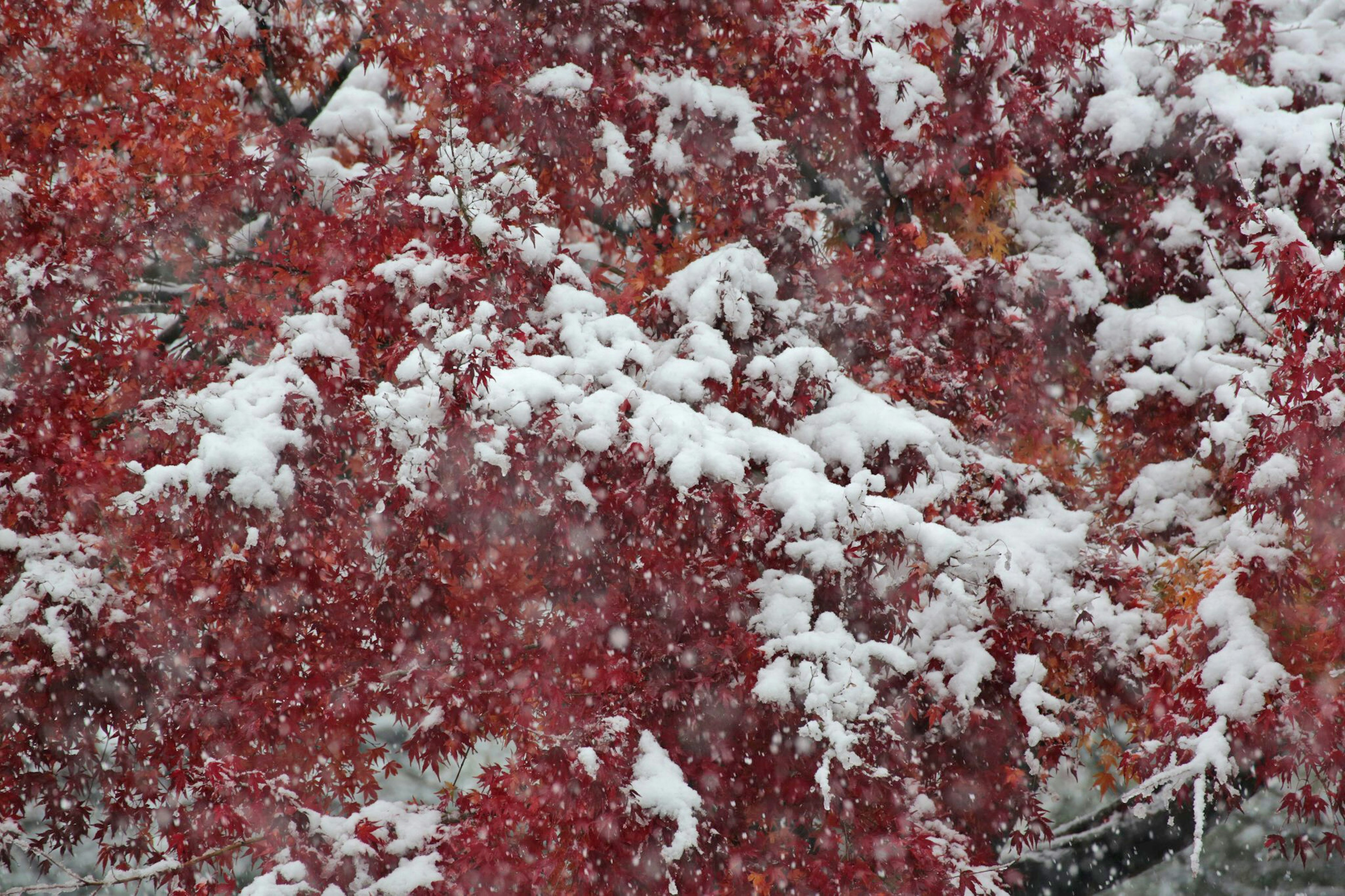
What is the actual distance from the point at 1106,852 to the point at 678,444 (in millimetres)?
4242

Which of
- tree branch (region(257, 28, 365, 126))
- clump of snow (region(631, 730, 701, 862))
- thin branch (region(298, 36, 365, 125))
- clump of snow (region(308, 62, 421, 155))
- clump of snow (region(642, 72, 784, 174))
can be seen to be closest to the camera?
clump of snow (region(631, 730, 701, 862))

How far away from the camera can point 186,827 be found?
16.1 ft

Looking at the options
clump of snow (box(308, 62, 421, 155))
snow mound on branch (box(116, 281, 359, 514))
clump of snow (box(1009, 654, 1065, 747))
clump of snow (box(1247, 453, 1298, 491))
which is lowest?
clump of snow (box(1009, 654, 1065, 747))

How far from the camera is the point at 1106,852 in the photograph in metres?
6.11

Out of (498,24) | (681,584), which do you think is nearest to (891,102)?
(498,24)

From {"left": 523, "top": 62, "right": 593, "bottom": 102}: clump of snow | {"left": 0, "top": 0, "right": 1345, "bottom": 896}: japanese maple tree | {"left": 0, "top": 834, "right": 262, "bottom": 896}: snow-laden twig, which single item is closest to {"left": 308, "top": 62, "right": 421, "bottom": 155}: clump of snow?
{"left": 0, "top": 0, "right": 1345, "bottom": 896}: japanese maple tree

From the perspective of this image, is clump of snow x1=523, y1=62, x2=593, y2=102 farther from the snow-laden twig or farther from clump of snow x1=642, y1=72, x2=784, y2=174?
the snow-laden twig

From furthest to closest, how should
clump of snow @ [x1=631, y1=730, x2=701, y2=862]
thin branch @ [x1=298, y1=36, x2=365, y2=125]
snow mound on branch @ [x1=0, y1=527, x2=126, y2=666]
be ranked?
1. thin branch @ [x1=298, y1=36, x2=365, y2=125]
2. snow mound on branch @ [x1=0, y1=527, x2=126, y2=666]
3. clump of snow @ [x1=631, y1=730, x2=701, y2=862]

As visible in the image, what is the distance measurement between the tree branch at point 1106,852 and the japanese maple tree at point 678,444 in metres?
0.04

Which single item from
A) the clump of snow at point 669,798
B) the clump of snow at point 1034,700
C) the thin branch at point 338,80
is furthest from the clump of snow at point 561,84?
the clump of snow at point 1034,700

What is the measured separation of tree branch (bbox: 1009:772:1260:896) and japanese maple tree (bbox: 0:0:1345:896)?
4cm

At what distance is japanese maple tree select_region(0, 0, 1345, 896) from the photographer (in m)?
4.21

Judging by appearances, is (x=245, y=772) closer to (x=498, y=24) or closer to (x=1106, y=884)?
(x=498, y=24)

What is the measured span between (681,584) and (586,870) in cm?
126
